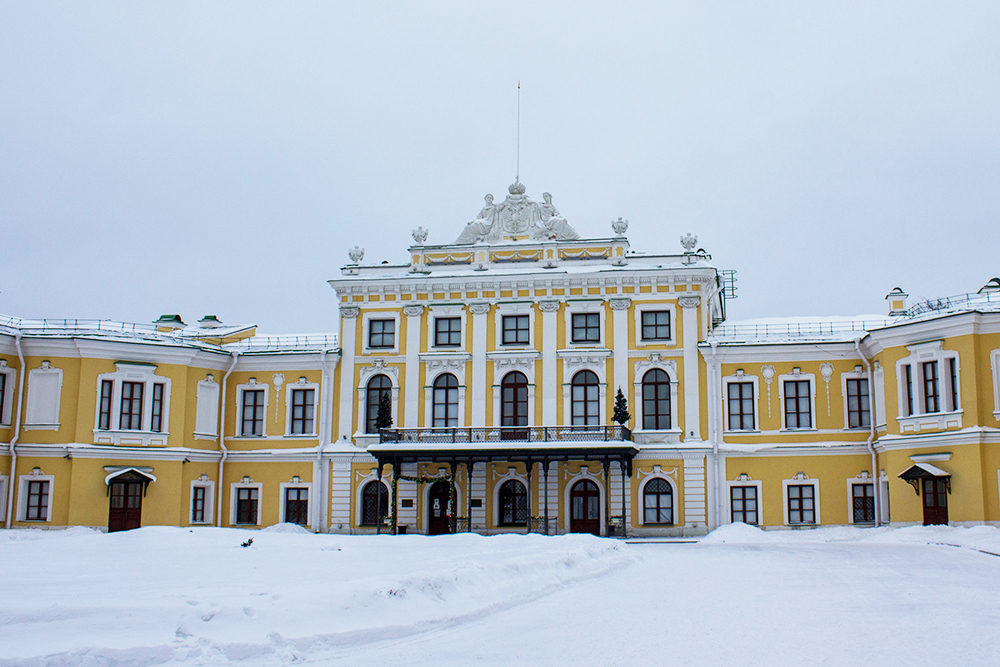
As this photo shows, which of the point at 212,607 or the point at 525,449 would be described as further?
the point at 525,449

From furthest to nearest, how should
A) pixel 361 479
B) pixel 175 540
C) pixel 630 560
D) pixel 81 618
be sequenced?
pixel 361 479, pixel 630 560, pixel 175 540, pixel 81 618

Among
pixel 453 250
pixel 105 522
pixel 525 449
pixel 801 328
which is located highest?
pixel 453 250

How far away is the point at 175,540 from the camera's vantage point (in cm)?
1934

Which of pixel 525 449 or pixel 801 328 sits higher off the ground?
pixel 801 328

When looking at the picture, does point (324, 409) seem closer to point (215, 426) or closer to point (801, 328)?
point (215, 426)

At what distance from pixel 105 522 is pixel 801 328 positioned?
2606 cm

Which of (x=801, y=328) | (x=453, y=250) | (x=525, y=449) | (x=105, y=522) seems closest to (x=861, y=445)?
(x=801, y=328)

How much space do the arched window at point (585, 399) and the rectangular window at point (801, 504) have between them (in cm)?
725

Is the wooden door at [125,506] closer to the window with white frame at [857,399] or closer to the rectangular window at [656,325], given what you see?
the rectangular window at [656,325]

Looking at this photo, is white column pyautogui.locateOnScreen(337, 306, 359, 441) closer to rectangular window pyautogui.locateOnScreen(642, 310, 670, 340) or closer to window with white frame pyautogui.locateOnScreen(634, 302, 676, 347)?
window with white frame pyautogui.locateOnScreen(634, 302, 676, 347)

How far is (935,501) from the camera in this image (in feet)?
100

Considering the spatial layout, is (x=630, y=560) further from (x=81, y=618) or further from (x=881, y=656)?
(x=81, y=618)

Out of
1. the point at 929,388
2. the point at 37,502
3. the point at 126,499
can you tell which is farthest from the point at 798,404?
the point at 37,502

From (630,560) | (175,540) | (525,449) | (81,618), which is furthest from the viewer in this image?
(525,449)
